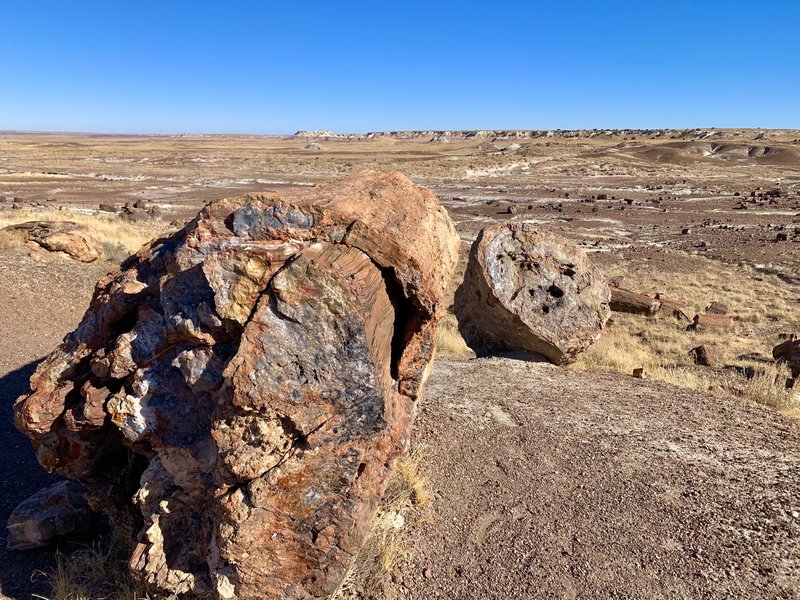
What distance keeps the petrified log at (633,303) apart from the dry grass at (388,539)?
1146 centimetres

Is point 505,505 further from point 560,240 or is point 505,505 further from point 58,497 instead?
point 560,240

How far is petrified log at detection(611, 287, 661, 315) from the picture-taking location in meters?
15.4

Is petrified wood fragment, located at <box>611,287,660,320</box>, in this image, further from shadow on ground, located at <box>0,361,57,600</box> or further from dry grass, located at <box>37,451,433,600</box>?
shadow on ground, located at <box>0,361,57,600</box>

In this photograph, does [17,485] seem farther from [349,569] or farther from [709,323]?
[709,323]

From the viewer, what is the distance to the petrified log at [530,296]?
937 centimetres

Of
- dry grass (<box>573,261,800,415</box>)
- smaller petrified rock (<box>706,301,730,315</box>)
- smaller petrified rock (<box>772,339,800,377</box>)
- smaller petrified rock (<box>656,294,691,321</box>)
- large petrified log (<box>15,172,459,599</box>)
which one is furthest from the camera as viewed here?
smaller petrified rock (<box>706,301,730,315</box>)

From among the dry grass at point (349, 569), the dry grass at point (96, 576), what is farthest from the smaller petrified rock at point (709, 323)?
the dry grass at point (96, 576)

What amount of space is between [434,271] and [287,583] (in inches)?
105

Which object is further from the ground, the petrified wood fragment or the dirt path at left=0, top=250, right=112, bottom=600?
the dirt path at left=0, top=250, right=112, bottom=600

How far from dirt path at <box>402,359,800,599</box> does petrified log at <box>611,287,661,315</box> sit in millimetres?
7652

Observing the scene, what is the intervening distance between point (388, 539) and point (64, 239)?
48.7 ft

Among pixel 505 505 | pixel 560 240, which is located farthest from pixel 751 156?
pixel 505 505

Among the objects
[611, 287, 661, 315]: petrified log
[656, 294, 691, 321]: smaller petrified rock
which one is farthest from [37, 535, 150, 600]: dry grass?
[656, 294, 691, 321]: smaller petrified rock

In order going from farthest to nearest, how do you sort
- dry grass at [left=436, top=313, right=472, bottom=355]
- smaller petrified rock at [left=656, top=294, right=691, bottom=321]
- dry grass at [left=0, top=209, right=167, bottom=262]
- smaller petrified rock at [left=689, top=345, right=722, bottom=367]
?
dry grass at [left=0, top=209, right=167, bottom=262] < smaller petrified rock at [left=656, top=294, right=691, bottom=321] < smaller petrified rock at [left=689, top=345, right=722, bottom=367] < dry grass at [left=436, top=313, right=472, bottom=355]
